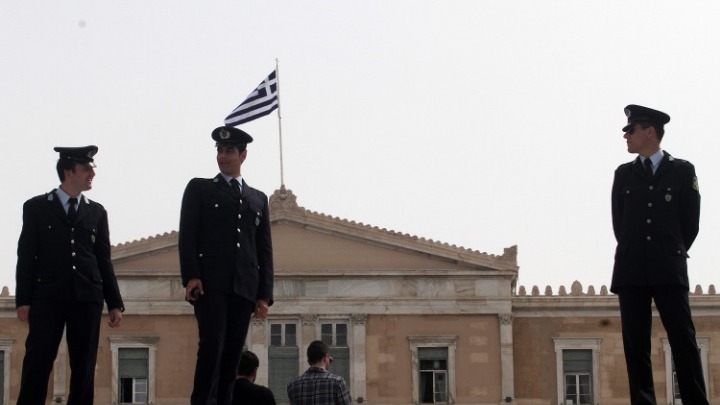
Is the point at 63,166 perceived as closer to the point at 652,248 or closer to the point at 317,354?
the point at 317,354

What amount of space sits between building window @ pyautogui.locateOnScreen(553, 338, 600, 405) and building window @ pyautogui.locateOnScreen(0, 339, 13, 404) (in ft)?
45.6

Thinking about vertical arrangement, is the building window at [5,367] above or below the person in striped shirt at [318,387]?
above

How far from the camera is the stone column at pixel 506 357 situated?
39.4m

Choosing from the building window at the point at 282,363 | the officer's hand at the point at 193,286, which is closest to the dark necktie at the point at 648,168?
the officer's hand at the point at 193,286

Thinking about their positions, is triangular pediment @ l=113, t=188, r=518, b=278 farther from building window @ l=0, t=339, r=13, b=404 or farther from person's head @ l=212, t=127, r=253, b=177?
person's head @ l=212, t=127, r=253, b=177

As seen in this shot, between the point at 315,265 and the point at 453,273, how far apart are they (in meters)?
3.50

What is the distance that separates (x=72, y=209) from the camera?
11.5 meters

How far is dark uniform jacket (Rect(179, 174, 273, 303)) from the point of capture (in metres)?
11.1

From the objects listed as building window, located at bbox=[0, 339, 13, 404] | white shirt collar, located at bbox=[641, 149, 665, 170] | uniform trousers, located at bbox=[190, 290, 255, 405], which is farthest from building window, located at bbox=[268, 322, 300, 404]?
white shirt collar, located at bbox=[641, 149, 665, 170]

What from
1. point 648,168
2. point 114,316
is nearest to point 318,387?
point 114,316

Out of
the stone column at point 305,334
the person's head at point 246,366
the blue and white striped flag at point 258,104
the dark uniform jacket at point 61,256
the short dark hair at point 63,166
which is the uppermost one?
the blue and white striped flag at point 258,104

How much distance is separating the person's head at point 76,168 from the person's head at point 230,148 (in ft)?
2.97

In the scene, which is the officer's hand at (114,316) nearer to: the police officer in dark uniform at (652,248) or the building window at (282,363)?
the police officer in dark uniform at (652,248)

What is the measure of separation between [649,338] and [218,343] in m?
2.99
